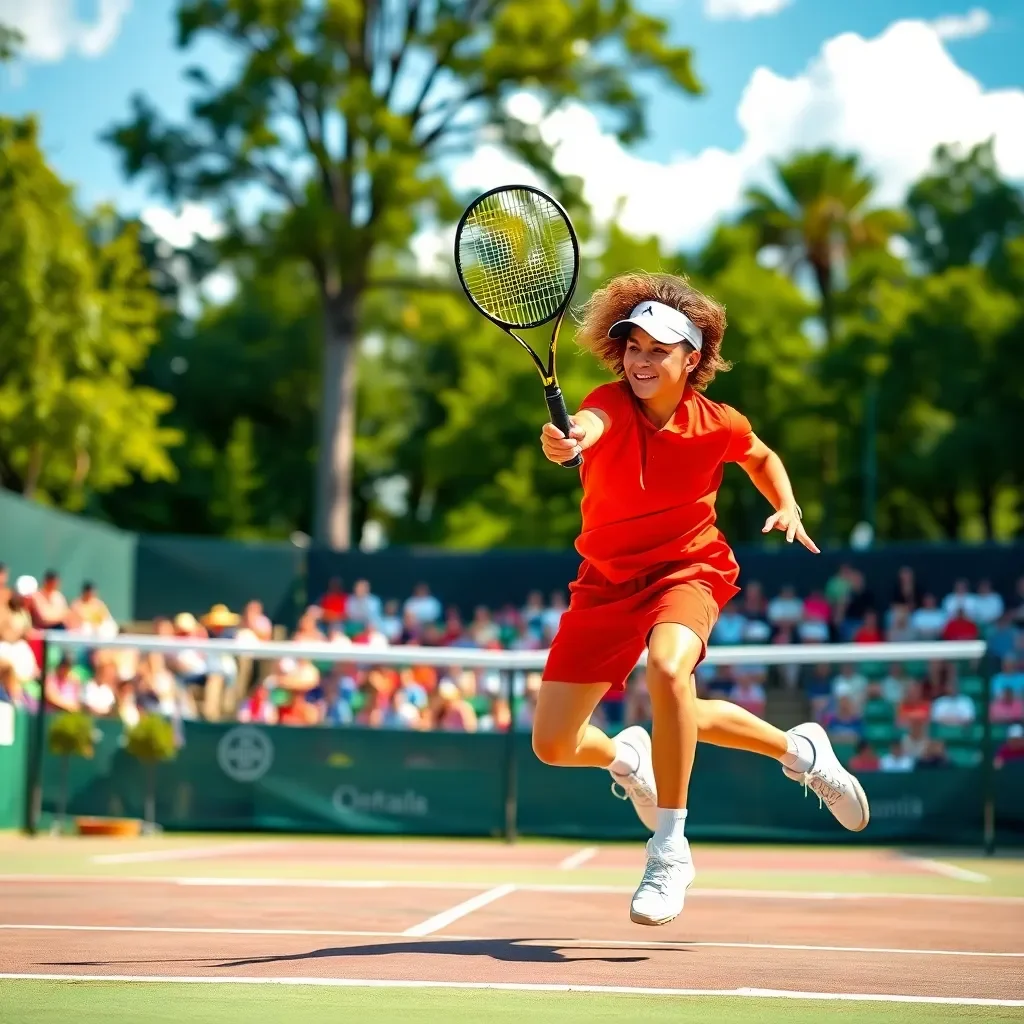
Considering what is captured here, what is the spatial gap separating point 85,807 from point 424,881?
519 centimetres

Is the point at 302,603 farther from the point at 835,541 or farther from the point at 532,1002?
the point at 835,541

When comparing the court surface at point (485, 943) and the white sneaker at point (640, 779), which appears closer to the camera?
the court surface at point (485, 943)

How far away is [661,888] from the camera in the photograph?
5285 mm

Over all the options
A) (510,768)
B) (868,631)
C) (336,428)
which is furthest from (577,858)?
(336,428)

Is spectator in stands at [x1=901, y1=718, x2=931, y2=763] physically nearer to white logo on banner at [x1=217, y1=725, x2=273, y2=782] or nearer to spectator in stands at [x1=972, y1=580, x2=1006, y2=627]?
white logo on banner at [x1=217, y1=725, x2=273, y2=782]

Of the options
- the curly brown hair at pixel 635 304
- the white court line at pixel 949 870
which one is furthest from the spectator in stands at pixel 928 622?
the curly brown hair at pixel 635 304

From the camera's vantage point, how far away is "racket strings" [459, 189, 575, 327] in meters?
5.97

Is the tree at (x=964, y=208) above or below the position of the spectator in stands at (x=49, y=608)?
above

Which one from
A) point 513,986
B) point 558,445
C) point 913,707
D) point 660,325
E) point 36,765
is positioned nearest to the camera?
point 513,986

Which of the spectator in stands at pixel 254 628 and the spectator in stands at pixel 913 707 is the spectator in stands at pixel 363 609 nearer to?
the spectator in stands at pixel 254 628

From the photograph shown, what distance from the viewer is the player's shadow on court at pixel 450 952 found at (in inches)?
195

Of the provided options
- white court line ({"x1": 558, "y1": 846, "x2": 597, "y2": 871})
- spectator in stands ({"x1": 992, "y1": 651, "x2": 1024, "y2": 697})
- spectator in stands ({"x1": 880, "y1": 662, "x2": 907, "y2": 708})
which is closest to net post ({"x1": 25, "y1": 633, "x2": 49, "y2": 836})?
white court line ({"x1": 558, "y1": 846, "x2": 597, "y2": 871})

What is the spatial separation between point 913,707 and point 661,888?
8.09 m

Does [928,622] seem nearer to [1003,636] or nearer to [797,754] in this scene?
[1003,636]
